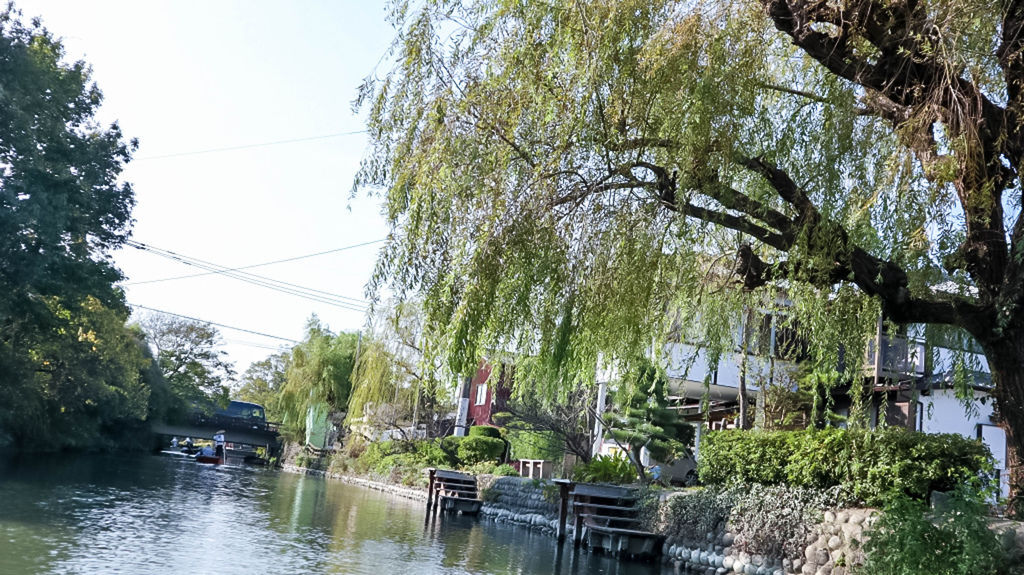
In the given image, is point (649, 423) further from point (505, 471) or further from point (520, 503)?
point (505, 471)

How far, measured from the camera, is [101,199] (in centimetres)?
2702

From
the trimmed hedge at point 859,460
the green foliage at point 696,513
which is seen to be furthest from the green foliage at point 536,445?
the trimmed hedge at point 859,460

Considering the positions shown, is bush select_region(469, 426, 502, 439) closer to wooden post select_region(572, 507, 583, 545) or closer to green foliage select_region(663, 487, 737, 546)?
wooden post select_region(572, 507, 583, 545)

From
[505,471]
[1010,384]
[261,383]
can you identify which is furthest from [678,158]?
[261,383]

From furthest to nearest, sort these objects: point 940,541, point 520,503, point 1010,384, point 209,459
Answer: point 209,459
point 520,503
point 940,541
point 1010,384

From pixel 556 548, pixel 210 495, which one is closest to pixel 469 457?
pixel 210 495

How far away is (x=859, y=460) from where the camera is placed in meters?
11.3

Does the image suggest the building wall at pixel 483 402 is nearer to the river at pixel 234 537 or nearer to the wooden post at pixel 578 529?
the river at pixel 234 537

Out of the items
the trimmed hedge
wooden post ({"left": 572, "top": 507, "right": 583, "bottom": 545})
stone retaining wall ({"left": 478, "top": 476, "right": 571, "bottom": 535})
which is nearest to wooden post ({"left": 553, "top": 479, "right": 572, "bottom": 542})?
stone retaining wall ({"left": 478, "top": 476, "right": 571, "bottom": 535})

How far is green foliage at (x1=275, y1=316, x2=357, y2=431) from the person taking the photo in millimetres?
39906

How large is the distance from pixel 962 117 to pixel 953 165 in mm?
400

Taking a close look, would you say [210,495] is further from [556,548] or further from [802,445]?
[802,445]

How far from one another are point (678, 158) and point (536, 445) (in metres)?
20.0

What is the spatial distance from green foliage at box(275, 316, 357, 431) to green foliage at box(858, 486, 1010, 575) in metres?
31.9
